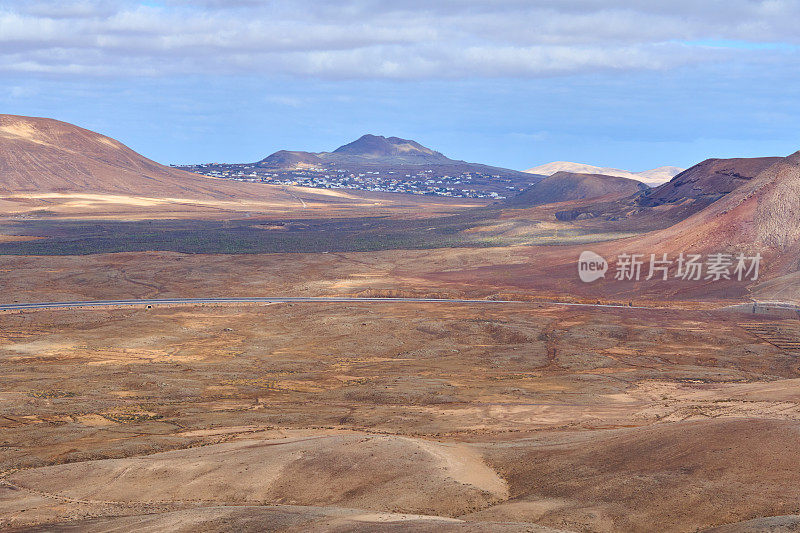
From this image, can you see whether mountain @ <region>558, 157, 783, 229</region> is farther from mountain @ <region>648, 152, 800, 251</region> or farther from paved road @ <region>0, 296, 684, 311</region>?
paved road @ <region>0, 296, 684, 311</region>

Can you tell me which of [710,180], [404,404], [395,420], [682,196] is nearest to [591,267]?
[710,180]

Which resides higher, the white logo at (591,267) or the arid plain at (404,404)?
the white logo at (591,267)

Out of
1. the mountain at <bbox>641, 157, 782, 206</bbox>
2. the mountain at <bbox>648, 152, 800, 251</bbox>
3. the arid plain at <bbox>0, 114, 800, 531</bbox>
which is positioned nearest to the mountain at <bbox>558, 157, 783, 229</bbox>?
the mountain at <bbox>641, 157, 782, 206</bbox>

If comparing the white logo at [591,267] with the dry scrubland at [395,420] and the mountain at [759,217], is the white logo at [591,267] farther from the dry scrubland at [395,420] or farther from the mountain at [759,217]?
the dry scrubland at [395,420]

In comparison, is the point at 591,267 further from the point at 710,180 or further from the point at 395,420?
the point at 395,420

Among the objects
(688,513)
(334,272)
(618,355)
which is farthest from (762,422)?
(334,272)

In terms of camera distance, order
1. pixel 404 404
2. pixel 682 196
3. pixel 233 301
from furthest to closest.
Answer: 1. pixel 682 196
2. pixel 233 301
3. pixel 404 404

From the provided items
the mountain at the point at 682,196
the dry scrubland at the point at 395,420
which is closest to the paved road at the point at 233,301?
the dry scrubland at the point at 395,420
